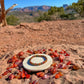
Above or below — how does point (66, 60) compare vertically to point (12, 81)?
above

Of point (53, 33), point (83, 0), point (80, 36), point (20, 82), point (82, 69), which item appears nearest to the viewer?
point (20, 82)

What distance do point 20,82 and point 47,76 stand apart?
27.2 inches

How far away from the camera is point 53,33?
6.29m

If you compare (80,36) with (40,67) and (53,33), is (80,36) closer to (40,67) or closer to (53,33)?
(53,33)

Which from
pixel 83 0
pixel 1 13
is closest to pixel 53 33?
pixel 1 13

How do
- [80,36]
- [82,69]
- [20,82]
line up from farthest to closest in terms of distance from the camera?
[80,36], [82,69], [20,82]

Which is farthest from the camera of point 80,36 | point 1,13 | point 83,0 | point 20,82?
point 83,0

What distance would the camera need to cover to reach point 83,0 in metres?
18.2

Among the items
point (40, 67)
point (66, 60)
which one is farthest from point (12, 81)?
point (66, 60)

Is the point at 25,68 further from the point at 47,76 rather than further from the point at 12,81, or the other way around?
the point at 47,76

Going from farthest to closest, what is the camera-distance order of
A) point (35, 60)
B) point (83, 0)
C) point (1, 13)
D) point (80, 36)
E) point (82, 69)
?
point (83, 0) → point (1, 13) → point (80, 36) → point (35, 60) → point (82, 69)

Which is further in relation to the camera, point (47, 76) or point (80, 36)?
point (80, 36)

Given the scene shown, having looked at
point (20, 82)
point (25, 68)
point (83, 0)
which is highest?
point (83, 0)

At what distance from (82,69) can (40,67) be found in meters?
1.13
